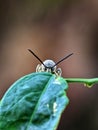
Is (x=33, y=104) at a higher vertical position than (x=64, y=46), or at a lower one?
higher

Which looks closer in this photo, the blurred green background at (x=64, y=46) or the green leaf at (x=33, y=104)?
the green leaf at (x=33, y=104)

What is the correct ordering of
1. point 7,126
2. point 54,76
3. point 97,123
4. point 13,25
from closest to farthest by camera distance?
point 7,126
point 54,76
point 97,123
point 13,25

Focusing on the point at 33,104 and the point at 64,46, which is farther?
the point at 64,46

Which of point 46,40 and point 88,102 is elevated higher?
point 46,40

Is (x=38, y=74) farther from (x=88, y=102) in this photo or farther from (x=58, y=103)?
(x=88, y=102)

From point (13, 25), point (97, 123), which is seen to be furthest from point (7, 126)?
point (13, 25)
